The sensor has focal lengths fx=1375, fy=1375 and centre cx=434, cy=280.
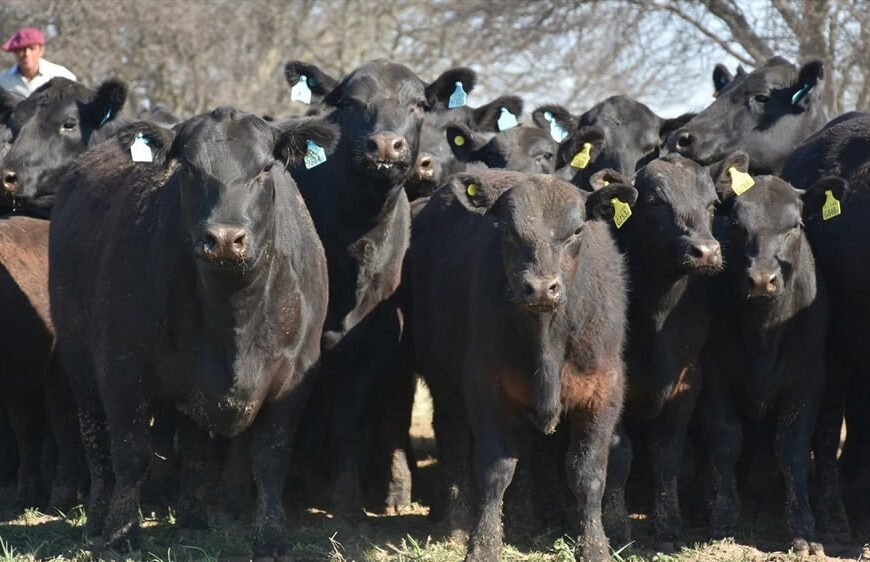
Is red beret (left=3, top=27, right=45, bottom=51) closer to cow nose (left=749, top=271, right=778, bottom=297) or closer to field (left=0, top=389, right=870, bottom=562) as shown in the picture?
field (left=0, top=389, right=870, bottom=562)

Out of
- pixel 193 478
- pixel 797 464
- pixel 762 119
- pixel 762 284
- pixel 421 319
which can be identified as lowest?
pixel 193 478

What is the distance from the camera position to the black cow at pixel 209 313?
22.2ft

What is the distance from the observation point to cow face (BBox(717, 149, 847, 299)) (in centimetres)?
762

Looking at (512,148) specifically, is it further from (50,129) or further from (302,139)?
(302,139)

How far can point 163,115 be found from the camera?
12.8 meters

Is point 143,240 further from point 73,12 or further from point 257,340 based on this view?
point 73,12

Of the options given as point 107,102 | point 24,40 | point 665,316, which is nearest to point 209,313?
point 665,316

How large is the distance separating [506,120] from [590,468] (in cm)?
538

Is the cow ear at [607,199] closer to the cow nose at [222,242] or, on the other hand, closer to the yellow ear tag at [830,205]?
the yellow ear tag at [830,205]

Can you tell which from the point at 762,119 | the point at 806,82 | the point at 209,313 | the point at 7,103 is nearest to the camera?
the point at 209,313

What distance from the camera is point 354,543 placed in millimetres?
7652

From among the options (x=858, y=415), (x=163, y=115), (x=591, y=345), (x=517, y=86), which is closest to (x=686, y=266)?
(x=591, y=345)

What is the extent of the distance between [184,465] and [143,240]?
1277 millimetres

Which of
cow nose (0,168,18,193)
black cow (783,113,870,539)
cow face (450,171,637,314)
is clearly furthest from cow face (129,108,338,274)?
black cow (783,113,870,539)
